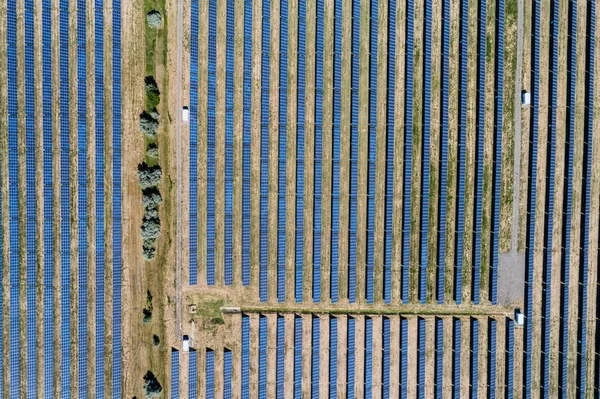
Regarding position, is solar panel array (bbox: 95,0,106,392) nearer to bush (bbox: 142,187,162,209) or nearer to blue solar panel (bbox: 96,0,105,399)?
blue solar panel (bbox: 96,0,105,399)

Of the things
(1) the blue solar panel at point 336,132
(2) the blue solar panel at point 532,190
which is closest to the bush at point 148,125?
(1) the blue solar panel at point 336,132

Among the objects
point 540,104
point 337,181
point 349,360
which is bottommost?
point 349,360

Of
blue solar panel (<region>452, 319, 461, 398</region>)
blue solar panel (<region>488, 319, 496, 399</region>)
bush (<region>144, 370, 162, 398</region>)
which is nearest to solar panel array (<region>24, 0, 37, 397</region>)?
bush (<region>144, 370, 162, 398</region>)

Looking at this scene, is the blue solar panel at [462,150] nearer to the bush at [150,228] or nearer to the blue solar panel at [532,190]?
the blue solar panel at [532,190]

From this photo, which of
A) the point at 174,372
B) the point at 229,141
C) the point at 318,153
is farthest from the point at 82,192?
the point at 318,153

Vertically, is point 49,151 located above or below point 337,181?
above

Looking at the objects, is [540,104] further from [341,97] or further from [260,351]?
[260,351]

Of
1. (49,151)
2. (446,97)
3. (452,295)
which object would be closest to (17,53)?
(49,151)
